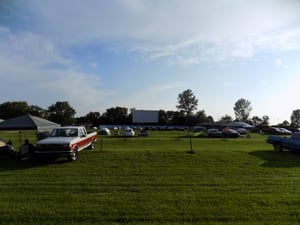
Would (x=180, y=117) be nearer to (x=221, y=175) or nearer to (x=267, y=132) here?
(x=267, y=132)

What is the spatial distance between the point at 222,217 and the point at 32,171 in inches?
339

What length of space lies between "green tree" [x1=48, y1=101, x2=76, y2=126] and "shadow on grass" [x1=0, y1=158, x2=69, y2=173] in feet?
Result: 366

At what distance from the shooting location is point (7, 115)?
11838 centimetres

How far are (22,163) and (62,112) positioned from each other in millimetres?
117703

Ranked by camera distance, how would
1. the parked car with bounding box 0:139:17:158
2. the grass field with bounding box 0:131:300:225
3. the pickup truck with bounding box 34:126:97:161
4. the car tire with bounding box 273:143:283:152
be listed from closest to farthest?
the grass field with bounding box 0:131:300:225 → the pickup truck with bounding box 34:126:97:161 → the parked car with bounding box 0:139:17:158 → the car tire with bounding box 273:143:283:152

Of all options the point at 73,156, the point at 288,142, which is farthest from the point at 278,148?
the point at 73,156

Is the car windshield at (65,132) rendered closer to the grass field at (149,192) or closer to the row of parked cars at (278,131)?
the grass field at (149,192)

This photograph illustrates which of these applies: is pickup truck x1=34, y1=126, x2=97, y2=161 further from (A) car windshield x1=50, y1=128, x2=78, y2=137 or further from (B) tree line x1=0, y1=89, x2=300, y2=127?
(B) tree line x1=0, y1=89, x2=300, y2=127

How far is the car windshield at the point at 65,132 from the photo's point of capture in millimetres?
16953

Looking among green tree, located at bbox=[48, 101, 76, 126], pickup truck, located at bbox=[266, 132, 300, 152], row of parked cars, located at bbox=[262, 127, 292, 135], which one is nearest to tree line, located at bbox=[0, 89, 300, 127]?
green tree, located at bbox=[48, 101, 76, 126]

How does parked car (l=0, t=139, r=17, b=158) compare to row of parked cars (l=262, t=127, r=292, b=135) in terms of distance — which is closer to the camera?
parked car (l=0, t=139, r=17, b=158)

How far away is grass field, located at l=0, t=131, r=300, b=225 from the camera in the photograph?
259 inches

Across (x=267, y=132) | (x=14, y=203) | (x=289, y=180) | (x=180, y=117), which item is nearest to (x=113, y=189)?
(x=14, y=203)

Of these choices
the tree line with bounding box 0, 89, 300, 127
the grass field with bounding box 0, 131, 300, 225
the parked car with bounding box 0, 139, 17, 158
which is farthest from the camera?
the tree line with bounding box 0, 89, 300, 127
